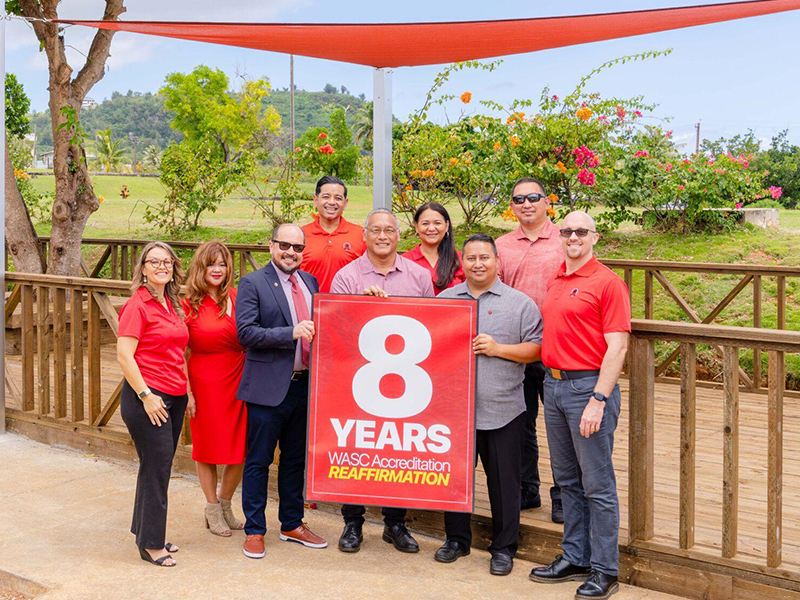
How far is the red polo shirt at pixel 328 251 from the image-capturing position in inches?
172

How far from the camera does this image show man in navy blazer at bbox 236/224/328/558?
3803 mm

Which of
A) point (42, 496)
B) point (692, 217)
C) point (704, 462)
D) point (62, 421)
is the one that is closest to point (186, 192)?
point (692, 217)

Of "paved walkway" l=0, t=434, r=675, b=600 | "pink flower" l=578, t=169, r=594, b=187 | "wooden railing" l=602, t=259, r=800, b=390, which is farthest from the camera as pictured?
"pink flower" l=578, t=169, r=594, b=187

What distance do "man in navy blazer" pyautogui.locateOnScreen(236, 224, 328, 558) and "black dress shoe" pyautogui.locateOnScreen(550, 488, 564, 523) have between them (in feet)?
3.46

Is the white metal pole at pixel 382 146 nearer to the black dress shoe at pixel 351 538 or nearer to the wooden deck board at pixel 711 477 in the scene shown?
the wooden deck board at pixel 711 477

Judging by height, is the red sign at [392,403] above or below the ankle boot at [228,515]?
above

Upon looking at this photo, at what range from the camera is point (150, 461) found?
377cm

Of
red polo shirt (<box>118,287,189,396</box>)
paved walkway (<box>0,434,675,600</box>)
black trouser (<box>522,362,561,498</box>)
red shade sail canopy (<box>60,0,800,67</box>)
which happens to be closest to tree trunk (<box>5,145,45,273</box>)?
red shade sail canopy (<box>60,0,800,67</box>)

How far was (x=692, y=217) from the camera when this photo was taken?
1280 centimetres

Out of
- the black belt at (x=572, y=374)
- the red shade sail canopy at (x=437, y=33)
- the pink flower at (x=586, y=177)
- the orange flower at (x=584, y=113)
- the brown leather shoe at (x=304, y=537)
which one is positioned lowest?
the brown leather shoe at (x=304, y=537)

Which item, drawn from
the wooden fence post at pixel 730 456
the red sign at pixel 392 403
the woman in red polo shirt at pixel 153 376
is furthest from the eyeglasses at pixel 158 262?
the wooden fence post at pixel 730 456

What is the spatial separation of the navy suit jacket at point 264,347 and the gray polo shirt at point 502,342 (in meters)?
0.82

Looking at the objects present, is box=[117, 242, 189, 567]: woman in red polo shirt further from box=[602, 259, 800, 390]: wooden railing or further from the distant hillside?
the distant hillside

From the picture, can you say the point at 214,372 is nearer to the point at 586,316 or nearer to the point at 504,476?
the point at 504,476
